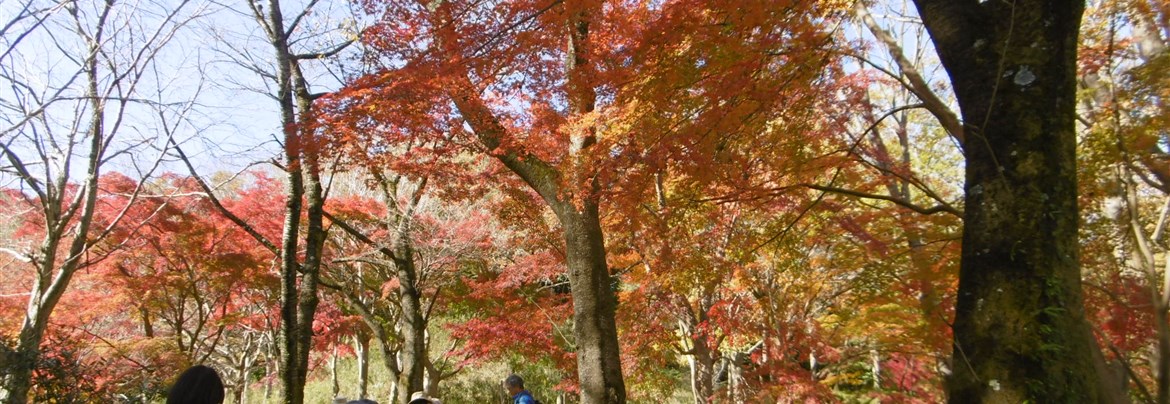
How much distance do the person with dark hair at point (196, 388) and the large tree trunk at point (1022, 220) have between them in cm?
295

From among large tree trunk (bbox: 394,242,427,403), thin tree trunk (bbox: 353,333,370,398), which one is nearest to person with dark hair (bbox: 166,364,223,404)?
large tree trunk (bbox: 394,242,427,403)

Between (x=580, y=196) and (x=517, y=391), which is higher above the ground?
(x=580, y=196)

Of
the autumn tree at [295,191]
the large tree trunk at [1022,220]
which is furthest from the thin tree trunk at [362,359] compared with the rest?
the large tree trunk at [1022,220]

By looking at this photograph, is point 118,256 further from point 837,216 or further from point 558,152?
point 837,216

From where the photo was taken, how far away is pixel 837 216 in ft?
22.9

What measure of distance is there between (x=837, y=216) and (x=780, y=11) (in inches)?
157

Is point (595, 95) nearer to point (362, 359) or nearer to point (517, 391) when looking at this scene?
point (517, 391)

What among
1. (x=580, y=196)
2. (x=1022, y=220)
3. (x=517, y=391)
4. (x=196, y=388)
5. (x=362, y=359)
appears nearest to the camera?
(x=1022, y=220)

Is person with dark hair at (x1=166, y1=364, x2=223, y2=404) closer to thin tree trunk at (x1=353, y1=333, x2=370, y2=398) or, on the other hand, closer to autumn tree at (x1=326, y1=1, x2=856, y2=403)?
autumn tree at (x1=326, y1=1, x2=856, y2=403)

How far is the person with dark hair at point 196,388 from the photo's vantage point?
2311 millimetres

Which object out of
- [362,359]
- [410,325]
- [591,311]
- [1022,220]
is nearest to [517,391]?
[591,311]

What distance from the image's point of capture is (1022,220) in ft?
6.61

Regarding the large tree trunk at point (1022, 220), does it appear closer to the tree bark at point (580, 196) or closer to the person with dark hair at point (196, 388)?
the person with dark hair at point (196, 388)

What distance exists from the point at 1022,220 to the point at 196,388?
3.27m
